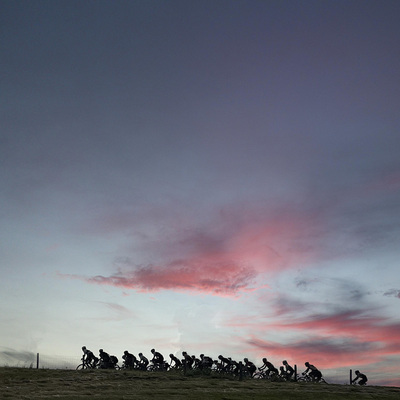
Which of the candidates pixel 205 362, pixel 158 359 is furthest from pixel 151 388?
pixel 158 359

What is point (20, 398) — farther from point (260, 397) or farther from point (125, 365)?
point (125, 365)

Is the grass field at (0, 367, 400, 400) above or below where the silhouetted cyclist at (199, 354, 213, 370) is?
below

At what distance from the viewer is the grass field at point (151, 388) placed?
118 feet

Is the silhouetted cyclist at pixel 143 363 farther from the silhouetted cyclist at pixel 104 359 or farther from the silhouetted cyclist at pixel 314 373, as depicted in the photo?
the silhouetted cyclist at pixel 314 373

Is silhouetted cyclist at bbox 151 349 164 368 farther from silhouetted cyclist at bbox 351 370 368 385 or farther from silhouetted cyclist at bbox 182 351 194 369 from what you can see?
silhouetted cyclist at bbox 351 370 368 385

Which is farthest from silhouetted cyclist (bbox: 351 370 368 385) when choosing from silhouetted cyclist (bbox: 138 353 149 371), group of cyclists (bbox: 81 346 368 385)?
silhouetted cyclist (bbox: 138 353 149 371)

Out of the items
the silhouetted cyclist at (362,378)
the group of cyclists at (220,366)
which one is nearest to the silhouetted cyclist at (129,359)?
the group of cyclists at (220,366)

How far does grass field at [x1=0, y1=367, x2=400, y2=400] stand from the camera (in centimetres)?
3591

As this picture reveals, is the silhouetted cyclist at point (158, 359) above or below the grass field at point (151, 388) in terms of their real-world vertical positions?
above

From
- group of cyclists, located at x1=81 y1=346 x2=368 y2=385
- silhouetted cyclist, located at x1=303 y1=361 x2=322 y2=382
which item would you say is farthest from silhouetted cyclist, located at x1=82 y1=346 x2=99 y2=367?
silhouetted cyclist, located at x1=303 y1=361 x2=322 y2=382

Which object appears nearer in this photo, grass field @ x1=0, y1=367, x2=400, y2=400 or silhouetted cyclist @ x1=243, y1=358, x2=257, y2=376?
grass field @ x1=0, y1=367, x2=400, y2=400

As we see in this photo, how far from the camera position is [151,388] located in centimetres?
3981

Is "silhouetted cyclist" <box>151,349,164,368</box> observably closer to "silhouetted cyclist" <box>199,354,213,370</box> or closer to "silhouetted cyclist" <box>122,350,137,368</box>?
"silhouetted cyclist" <box>122,350,137,368</box>

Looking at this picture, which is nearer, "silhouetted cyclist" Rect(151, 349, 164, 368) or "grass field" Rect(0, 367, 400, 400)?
"grass field" Rect(0, 367, 400, 400)
